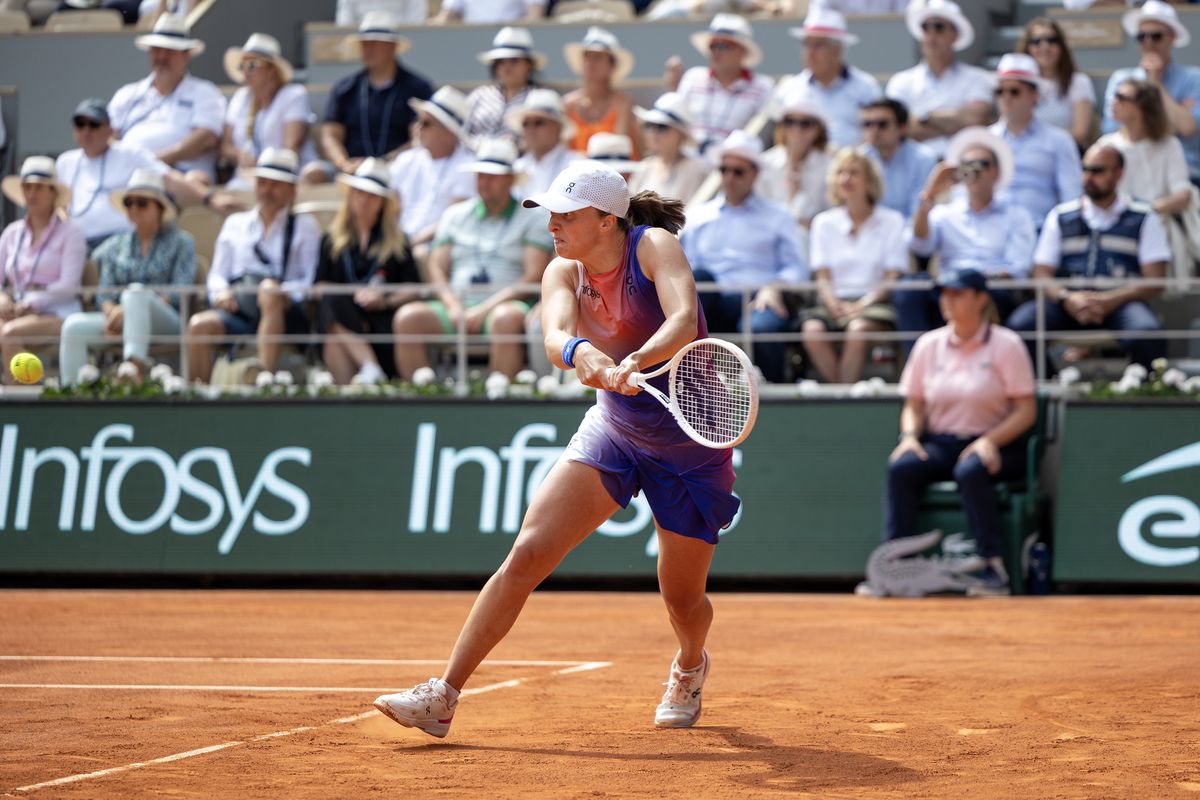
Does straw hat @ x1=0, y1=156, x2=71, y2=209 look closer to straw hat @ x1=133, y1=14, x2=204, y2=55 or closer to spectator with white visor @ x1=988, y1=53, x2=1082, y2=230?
straw hat @ x1=133, y1=14, x2=204, y2=55

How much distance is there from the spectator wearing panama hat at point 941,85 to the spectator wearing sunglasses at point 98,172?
600 centimetres

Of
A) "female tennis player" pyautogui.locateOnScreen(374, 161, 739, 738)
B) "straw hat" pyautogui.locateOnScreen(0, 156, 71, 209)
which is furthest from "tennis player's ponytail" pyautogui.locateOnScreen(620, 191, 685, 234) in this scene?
"straw hat" pyautogui.locateOnScreen(0, 156, 71, 209)

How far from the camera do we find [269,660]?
810 centimetres

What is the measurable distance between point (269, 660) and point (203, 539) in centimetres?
411

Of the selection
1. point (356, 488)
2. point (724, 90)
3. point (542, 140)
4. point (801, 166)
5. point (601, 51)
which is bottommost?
point (356, 488)

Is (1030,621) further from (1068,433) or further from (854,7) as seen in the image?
(854,7)

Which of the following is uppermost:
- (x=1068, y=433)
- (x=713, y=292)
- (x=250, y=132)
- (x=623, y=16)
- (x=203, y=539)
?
(x=623, y=16)

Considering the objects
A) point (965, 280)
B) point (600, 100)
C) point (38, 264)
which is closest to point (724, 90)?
point (600, 100)

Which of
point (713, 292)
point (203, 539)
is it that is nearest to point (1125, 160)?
point (713, 292)

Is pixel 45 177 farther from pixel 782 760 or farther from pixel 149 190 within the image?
pixel 782 760

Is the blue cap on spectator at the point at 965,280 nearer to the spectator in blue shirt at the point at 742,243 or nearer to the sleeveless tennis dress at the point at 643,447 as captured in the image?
the spectator in blue shirt at the point at 742,243

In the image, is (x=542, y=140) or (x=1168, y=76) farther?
(x=1168, y=76)

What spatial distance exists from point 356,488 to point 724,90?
4.44 m

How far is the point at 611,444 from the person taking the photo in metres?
5.81
